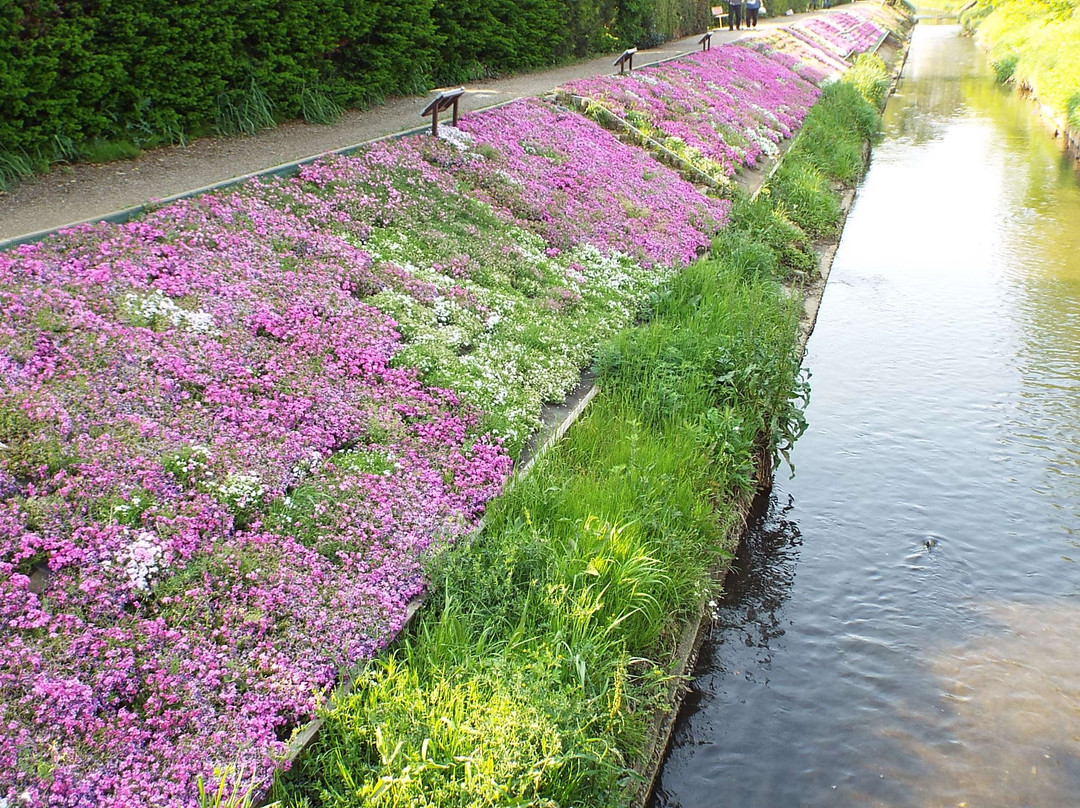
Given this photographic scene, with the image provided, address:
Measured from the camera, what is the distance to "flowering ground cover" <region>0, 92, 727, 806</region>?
3771 mm

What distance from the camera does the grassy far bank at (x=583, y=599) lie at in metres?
3.84

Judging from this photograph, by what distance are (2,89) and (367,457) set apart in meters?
5.49

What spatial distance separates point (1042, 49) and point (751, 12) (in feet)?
42.2

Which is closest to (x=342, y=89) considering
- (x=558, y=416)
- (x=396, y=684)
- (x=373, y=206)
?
(x=373, y=206)

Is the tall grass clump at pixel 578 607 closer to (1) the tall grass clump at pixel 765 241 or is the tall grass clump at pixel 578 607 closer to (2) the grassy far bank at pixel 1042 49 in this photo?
(1) the tall grass clump at pixel 765 241

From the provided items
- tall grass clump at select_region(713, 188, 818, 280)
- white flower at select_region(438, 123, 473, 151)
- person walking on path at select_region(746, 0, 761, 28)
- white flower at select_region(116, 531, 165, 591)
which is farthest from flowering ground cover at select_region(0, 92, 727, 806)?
person walking on path at select_region(746, 0, 761, 28)

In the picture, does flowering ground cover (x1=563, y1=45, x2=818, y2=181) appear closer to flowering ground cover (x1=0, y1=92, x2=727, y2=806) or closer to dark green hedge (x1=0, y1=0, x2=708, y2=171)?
dark green hedge (x1=0, y1=0, x2=708, y2=171)

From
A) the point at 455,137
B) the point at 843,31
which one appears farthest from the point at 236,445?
the point at 843,31

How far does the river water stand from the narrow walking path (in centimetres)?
602

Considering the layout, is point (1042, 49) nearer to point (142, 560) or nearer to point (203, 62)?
point (203, 62)

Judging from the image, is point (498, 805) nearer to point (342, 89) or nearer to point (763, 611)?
point (763, 611)

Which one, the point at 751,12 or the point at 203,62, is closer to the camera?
the point at 203,62

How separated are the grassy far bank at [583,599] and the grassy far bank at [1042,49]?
1984 centimetres

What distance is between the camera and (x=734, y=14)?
123 feet
